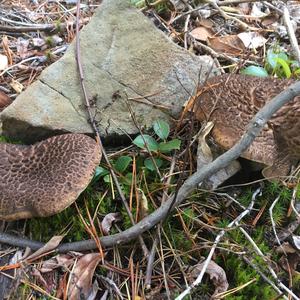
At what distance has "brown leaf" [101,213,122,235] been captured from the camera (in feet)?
9.83

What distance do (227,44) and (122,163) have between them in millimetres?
1929

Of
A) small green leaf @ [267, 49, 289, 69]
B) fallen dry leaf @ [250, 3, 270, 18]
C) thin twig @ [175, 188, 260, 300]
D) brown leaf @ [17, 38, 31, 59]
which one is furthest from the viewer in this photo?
fallen dry leaf @ [250, 3, 270, 18]

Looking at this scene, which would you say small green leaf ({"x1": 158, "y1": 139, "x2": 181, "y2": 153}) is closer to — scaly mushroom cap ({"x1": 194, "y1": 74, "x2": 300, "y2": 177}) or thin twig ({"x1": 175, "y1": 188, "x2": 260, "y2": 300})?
scaly mushroom cap ({"x1": 194, "y1": 74, "x2": 300, "y2": 177})

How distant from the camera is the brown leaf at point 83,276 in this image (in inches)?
108

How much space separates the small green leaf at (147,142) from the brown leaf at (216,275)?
0.94 m

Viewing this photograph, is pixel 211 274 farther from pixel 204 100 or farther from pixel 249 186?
pixel 204 100

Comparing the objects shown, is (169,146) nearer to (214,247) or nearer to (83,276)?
(214,247)

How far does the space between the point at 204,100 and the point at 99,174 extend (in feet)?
3.19

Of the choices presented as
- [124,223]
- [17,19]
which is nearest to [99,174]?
[124,223]

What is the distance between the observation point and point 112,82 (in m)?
3.70

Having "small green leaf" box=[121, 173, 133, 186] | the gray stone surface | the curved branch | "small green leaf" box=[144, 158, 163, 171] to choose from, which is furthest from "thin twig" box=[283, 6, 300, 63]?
"small green leaf" box=[121, 173, 133, 186]

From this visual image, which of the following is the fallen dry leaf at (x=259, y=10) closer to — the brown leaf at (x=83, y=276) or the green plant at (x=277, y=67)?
the green plant at (x=277, y=67)

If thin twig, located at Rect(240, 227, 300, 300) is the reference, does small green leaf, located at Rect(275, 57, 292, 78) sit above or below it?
above

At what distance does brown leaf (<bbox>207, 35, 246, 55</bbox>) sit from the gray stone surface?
0.40 meters
